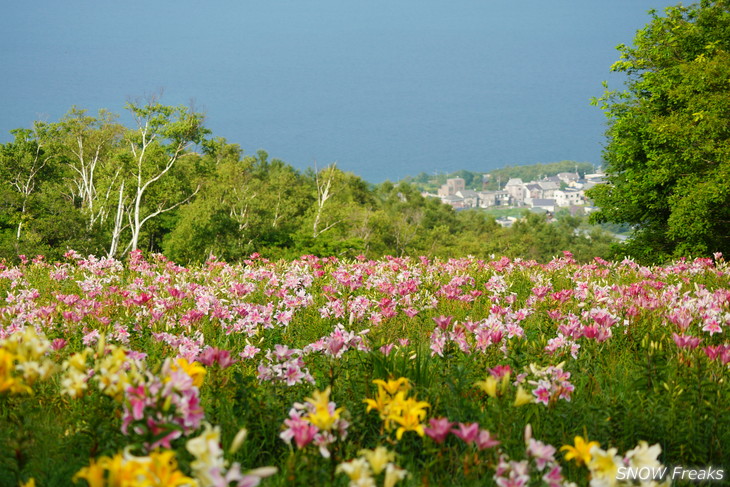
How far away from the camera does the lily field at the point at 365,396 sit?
6.48 ft

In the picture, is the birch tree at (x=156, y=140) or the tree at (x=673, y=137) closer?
the tree at (x=673, y=137)

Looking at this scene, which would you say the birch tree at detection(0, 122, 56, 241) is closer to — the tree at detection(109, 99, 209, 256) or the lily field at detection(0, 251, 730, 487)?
the tree at detection(109, 99, 209, 256)

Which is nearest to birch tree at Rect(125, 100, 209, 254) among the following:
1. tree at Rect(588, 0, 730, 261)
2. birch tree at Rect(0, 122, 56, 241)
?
birch tree at Rect(0, 122, 56, 241)

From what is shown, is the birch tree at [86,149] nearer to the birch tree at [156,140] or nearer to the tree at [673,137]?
the birch tree at [156,140]

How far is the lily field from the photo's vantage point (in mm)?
1974

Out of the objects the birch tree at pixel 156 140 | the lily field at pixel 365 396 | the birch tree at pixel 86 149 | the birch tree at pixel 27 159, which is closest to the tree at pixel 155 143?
the birch tree at pixel 156 140

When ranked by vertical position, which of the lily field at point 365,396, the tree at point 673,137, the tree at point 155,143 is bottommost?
the lily field at point 365,396

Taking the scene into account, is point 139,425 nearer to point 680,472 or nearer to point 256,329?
point 256,329

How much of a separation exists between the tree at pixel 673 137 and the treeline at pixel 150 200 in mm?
14671

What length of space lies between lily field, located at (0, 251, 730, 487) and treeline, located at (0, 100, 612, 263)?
24.0 meters

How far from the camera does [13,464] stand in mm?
2432

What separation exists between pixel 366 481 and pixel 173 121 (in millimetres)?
40965

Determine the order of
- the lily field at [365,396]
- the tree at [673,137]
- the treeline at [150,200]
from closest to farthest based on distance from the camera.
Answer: the lily field at [365,396]
the tree at [673,137]
the treeline at [150,200]

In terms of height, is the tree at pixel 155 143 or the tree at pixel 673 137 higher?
the tree at pixel 155 143
